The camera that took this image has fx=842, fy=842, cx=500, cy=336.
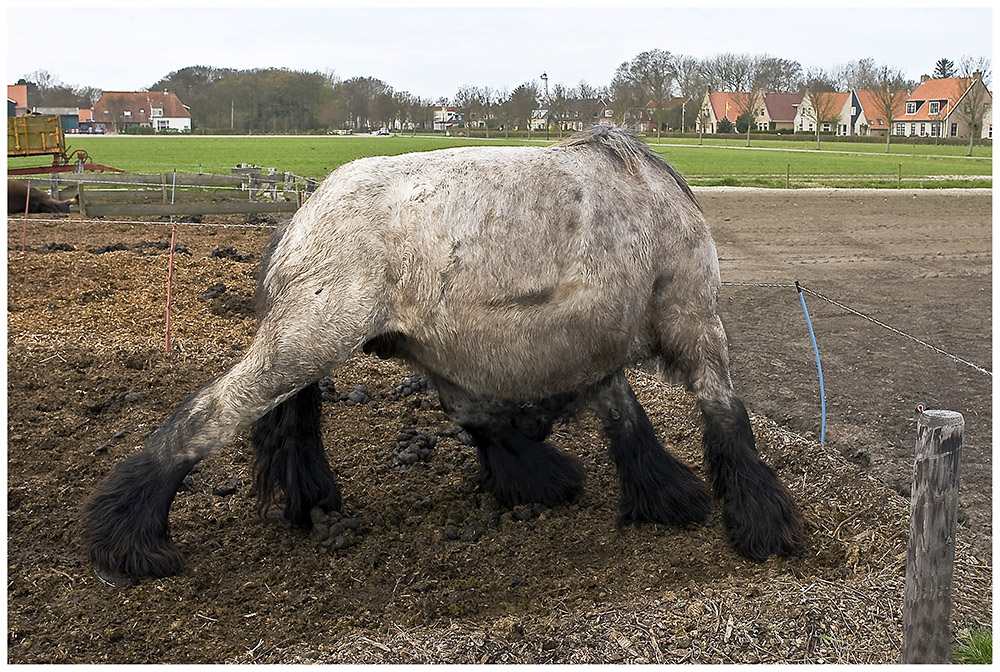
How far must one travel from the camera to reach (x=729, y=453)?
4.09 meters

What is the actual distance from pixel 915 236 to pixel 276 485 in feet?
49.2

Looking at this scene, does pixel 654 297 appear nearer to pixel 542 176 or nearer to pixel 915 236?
pixel 542 176

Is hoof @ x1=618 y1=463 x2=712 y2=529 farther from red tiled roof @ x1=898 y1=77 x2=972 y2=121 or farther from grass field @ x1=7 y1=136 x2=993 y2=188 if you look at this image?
red tiled roof @ x1=898 y1=77 x2=972 y2=121

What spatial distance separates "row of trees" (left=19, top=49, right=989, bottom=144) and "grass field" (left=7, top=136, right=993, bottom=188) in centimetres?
194

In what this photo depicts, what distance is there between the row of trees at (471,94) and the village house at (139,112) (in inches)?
76.9

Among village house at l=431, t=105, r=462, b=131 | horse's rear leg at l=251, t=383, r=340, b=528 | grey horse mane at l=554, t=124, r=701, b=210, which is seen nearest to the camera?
grey horse mane at l=554, t=124, r=701, b=210

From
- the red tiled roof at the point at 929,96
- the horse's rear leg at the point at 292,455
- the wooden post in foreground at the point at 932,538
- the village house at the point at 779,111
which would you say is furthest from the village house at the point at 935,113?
the wooden post in foreground at the point at 932,538

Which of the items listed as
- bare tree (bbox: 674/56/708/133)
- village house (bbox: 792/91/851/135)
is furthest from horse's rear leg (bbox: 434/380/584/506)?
village house (bbox: 792/91/851/135)

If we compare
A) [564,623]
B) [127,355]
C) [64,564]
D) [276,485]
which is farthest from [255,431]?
[127,355]

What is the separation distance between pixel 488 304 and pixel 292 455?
1.49 m

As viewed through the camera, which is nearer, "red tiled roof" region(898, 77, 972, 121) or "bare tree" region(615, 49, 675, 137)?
"bare tree" region(615, 49, 675, 137)

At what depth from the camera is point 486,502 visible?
193 inches

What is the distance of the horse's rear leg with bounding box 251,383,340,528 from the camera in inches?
174

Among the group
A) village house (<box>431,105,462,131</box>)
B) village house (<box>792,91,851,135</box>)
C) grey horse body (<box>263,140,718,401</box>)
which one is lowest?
grey horse body (<box>263,140,718,401</box>)
